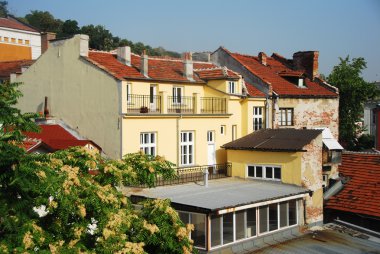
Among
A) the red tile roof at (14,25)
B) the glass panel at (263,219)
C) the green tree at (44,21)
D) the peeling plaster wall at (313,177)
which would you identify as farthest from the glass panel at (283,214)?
the green tree at (44,21)

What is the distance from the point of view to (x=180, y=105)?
1115 inches

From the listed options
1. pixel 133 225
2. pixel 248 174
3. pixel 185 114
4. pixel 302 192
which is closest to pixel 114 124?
pixel 185 114

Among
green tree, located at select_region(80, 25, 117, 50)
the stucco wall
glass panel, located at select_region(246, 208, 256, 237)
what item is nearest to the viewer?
glass panel, located at select_region(246, 208, 256, 237)

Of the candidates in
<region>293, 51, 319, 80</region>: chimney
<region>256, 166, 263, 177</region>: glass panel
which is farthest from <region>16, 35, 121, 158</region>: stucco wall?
<region>293, 51, 319, 80</region>: chimney

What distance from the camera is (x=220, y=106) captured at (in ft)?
97.3

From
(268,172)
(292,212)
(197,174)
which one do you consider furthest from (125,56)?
(292,212)

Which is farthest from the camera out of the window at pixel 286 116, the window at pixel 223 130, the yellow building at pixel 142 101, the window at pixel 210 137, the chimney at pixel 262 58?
the chimney at pixel 262 58

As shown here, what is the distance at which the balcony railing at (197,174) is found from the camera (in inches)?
991

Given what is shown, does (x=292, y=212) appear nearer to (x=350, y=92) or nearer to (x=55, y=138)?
(x=55, y=138)

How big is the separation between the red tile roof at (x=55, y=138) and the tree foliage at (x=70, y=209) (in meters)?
8.60

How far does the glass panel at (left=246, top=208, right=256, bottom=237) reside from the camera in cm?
2256

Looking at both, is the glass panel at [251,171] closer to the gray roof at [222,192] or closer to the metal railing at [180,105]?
the gray roof at [222,192]

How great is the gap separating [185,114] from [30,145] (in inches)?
368

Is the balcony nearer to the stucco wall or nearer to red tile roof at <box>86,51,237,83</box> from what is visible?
red tile roof at <box>86,51,237,83</box>
